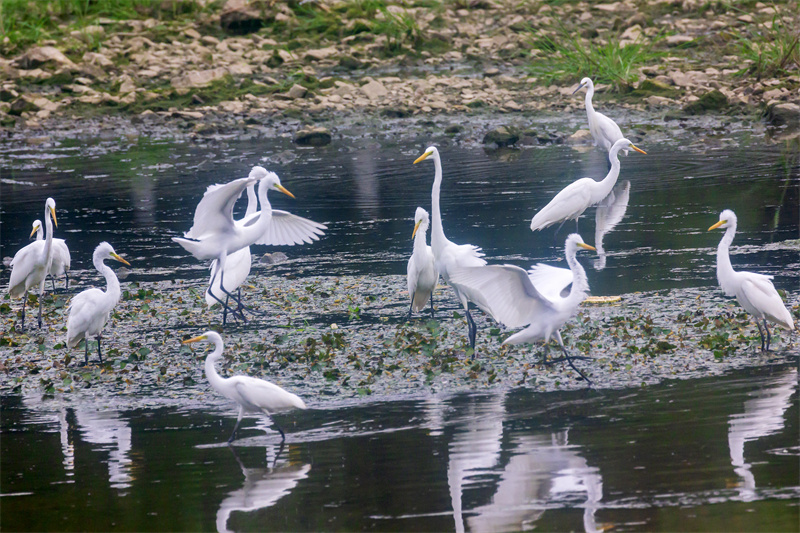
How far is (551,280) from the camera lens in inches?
318

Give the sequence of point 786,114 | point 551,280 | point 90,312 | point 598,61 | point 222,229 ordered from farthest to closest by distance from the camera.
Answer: point 598,61 → point 786,114 → point 222,229 → point 90,312 → point 551,280

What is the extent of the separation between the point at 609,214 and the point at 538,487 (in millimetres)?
8252

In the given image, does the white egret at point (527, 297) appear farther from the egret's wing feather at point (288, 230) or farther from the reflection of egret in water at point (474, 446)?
the egret's wing feather at point (288, 230)

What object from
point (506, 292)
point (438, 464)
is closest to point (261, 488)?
point (438, 464)

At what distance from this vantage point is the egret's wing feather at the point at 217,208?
918 centimetres

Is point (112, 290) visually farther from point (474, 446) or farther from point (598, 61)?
point (598, 61)

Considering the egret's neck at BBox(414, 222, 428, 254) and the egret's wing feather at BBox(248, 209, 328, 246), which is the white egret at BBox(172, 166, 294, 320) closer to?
the egret's wing feather at BBox(248, 209, 328, 246)

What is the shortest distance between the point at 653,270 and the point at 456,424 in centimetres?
442

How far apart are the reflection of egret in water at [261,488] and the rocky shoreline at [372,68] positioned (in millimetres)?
14323

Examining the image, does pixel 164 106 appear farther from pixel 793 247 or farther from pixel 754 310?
pixel 754 310

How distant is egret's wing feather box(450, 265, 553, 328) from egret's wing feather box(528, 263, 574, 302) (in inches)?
6.7

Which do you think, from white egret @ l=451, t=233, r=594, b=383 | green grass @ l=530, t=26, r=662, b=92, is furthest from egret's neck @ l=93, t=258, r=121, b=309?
green grass @ l=530, t=26, r=662, b=92

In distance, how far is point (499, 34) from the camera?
82.5ft

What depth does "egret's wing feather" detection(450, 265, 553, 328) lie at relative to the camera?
745 centimetres
